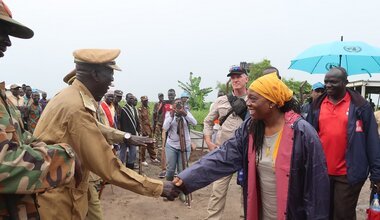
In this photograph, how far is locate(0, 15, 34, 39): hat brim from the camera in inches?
72.6

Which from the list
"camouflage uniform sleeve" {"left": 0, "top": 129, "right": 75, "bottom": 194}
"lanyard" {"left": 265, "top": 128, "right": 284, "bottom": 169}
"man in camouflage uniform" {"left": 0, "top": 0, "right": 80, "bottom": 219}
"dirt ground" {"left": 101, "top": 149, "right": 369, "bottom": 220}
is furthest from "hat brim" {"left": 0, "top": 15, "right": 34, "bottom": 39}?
"dirt ground" {"left": 101, "top": 149, "right": 369, "bottom": 220}

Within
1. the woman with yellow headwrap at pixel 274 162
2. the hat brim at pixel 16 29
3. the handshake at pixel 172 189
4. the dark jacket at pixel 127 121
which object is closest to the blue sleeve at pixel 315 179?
the woman with yellow headwrap at pixel 274 162

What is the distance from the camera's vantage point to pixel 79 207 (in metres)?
2.94

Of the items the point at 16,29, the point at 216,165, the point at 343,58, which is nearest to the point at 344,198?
the point at 216,165

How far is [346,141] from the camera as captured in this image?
13.8 ft

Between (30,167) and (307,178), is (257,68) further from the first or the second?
(30,167)

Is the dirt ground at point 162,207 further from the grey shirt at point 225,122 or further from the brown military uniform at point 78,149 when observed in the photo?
the brown military uniform at point 78,149

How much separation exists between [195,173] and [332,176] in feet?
6.61

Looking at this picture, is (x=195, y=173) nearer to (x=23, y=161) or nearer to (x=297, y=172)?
(x=297, y=172)

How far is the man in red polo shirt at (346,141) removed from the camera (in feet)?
13.6

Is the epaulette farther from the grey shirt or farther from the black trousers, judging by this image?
the black trousers

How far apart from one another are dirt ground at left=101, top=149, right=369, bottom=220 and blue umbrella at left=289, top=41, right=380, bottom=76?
232 cm

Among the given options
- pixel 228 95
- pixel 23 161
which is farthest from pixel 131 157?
pixel 23 161

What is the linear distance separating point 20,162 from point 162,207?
4964 millimetres
